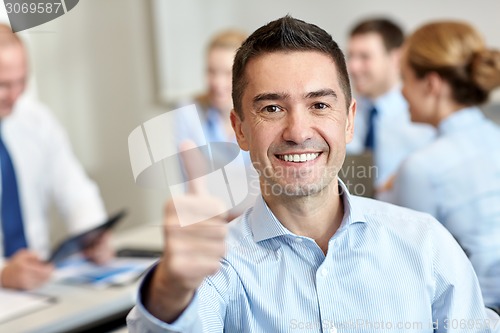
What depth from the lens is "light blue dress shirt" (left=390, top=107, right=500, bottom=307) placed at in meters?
1.18

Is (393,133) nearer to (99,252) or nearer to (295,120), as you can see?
(99,252)

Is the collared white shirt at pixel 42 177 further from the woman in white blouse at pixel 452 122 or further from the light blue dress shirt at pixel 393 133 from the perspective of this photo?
the woman in white blouse at pixel 452 122

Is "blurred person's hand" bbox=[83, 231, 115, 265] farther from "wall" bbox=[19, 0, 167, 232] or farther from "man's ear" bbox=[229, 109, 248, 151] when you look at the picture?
"wall" bbox=[19, 0, 167, 232]

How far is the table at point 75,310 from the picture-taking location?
4.49 ft

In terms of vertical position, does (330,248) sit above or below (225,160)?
below

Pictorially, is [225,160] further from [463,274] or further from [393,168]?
[393,168]

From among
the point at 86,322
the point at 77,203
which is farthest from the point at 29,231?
the point at 86,322

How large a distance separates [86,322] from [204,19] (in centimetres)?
233

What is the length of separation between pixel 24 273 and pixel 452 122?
1080 millimetres

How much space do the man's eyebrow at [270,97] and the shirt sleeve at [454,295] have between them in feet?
0.98

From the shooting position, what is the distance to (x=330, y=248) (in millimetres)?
874

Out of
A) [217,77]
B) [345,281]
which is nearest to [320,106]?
[345,281]

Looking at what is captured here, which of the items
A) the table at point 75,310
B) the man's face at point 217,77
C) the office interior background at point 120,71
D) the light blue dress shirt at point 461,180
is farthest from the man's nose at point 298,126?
the office interior background at point 120,71

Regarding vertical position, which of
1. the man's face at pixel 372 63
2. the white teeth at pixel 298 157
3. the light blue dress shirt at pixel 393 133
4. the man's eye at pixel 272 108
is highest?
the man's eye at pixel 272 108
